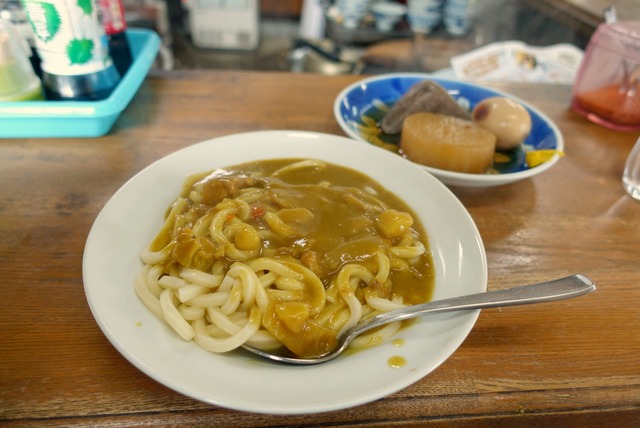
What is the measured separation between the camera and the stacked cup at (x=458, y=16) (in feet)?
21.3

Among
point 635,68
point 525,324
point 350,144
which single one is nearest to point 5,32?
point 350,144

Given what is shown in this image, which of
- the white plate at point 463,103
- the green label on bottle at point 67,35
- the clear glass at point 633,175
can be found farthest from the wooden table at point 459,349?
the green label on bottle at point 67,35

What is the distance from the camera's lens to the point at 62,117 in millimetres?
2361

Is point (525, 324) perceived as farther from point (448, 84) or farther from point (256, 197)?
point (448, 84)

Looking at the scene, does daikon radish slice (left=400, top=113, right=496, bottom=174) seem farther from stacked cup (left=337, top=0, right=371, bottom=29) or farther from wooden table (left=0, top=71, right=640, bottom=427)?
stacked cup (left=337, top=0, right=371, bottom=29)

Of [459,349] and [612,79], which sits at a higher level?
[612,79]

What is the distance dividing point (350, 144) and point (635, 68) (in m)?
2.02

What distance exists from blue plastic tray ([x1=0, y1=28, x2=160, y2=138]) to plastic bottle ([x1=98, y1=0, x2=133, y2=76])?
0.54m

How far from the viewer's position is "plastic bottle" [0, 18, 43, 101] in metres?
2.35

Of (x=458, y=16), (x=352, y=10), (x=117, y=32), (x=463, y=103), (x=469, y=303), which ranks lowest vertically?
(x=352, y=10)

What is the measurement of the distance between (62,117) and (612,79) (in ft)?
11.3

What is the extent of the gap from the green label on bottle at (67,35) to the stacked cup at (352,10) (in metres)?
5.02

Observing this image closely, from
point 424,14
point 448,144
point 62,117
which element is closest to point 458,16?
point 424,14

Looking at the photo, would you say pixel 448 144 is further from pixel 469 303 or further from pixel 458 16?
pixel 458 16
